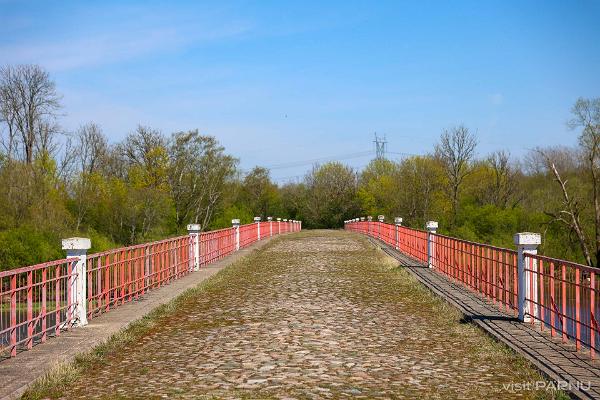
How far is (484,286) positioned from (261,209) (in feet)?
271

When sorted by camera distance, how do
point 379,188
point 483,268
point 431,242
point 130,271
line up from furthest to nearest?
1. point 379,188
2. point 431,242
3. point 483,268
4. point 130,271

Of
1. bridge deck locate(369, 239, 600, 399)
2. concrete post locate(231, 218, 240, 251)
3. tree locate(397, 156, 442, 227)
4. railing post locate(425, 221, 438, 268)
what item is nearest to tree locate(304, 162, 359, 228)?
tree locate(397, 156, 442, 227)

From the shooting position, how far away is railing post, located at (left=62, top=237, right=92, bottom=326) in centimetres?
1056

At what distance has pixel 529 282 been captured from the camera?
10781mm

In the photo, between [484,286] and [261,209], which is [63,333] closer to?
[484,286]

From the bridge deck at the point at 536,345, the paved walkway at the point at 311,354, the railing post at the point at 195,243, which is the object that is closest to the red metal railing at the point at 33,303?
the paved walkway at the point at 311,354

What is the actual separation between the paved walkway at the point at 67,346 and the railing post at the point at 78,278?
23 cm

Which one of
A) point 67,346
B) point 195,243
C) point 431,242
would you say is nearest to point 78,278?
point 67,346

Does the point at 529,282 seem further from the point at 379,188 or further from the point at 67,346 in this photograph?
the point at 379,188

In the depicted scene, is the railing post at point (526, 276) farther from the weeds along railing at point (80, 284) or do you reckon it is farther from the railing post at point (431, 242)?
the railing post at point (431, 242)

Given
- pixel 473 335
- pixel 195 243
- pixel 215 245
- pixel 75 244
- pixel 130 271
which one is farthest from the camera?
pixel 215 245

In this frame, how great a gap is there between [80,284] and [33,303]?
2.86 ft

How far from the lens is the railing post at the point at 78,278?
34.7 feet

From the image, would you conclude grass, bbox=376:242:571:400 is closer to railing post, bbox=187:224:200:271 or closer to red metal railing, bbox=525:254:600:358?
red metal railing, bbox=525:254:600:358
